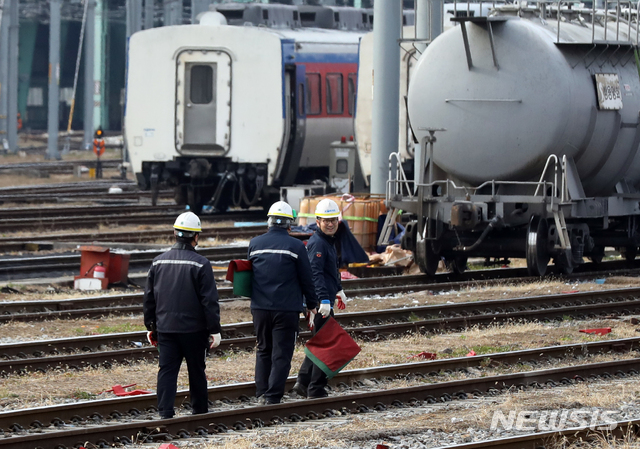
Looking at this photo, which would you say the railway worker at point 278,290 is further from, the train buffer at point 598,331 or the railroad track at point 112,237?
the railroad track at point 112,237

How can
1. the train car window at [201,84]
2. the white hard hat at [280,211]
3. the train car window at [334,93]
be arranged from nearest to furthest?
the white hard hat at [280,211] < the train car window at [201,84] < the train car window at [334,93]

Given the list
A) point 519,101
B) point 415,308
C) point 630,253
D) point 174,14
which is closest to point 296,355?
point 415,308

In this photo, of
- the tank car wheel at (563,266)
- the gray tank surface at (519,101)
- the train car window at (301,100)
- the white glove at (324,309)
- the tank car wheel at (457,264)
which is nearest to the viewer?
the white glove at (324,309)

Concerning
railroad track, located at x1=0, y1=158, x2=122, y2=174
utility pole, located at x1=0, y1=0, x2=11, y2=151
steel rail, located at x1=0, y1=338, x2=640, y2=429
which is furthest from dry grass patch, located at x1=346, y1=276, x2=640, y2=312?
utility pole, located at x1=0, y1=0, x2=11, y2=151

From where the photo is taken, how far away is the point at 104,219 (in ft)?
78.1

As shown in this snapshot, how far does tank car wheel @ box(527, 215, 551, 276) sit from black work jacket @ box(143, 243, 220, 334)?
8522mm

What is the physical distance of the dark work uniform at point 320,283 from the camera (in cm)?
908

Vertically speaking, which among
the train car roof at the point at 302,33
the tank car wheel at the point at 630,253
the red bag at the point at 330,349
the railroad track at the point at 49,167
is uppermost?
the train car roof at the point at 302,33

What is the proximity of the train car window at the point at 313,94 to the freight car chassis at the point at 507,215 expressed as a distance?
25.4 feet

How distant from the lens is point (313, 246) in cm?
927

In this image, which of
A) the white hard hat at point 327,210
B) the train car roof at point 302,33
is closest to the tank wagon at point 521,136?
the white hard hat at point 327,210

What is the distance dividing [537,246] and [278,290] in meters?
7.83

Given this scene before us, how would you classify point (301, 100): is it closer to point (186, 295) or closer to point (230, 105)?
point (230, 105)

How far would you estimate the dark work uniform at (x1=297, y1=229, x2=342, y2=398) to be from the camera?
29.8ft
